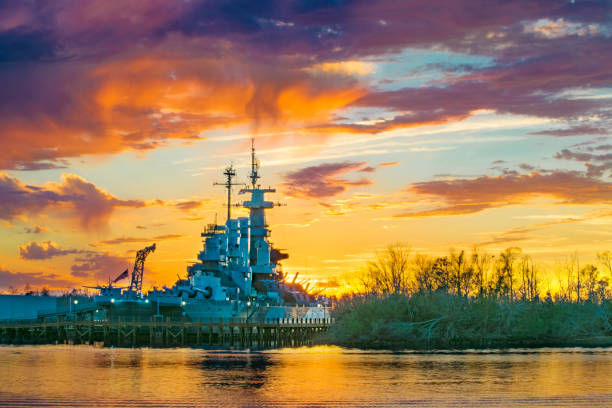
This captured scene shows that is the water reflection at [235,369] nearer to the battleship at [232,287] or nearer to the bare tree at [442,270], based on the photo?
the battleship at [232,287]

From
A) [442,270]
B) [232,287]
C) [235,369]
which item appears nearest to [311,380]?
[235,369]

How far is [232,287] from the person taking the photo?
4616 inches

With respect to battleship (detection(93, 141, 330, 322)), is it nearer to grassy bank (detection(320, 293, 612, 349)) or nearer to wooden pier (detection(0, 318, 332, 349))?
wooden pier (detection(0, 318, 332, 349))

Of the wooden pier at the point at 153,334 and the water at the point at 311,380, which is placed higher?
the wooden pier at the point at 153,334

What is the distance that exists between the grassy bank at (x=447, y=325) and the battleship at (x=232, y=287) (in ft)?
66.2

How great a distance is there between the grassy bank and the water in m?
12.7

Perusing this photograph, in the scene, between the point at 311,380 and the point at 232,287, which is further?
the point at 232,287

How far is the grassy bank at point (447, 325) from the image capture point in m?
82.1

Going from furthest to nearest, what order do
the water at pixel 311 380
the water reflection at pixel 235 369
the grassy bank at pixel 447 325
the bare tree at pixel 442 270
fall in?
1. the bare tree at pixel 442 270
2. the grassy bank at pixel 447 325
3. the water reflection at pixel 235 369
4. the water at pixel 311 380

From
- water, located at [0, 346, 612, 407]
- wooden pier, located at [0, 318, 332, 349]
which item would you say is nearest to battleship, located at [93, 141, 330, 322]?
wooden pier, located at [0, 318, 332, 349]

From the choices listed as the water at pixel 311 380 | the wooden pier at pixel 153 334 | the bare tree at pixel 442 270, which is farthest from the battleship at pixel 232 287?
the water at pixel 311 380

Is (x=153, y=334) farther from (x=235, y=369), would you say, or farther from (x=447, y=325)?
(x=235, y=369)

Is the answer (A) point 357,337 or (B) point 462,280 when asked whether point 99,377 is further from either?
(B) point 462,280

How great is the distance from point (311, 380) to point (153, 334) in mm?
54454
